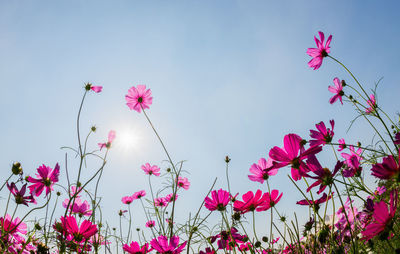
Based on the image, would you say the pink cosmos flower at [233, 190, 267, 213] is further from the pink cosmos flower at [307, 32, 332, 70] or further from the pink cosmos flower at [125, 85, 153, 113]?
the pink cosmos flower at [125, 85, 153, 113]

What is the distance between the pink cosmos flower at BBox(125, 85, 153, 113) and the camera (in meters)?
2.34

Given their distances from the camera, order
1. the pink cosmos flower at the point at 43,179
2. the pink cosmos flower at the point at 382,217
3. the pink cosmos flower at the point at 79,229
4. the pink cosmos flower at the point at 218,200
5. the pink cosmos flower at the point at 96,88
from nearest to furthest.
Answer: the pink cosmos flower at the point at 382,217, the pink cosmos flower at the point at 79,229, the pink cosmos flower at the point at 218,200, the pink cosmos flower at the point at 43,179, the pink cosmos flower at the point at 96,88

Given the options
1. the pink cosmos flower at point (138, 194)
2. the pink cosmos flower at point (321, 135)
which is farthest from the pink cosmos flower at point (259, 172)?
the pink cosmos flower at point (138, 194)

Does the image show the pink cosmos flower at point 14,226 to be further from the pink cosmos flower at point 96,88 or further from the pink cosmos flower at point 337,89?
the pink cosmos flower at point 337,89

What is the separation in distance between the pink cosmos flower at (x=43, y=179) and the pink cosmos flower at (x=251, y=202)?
0.86 m

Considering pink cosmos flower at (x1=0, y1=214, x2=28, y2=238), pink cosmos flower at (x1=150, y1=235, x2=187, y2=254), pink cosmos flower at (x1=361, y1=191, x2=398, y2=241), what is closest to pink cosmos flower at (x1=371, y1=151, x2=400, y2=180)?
pink cosmos flower at (x1=361, y1=191, x2=398, y2=241)

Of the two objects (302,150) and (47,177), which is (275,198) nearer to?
(302,150)

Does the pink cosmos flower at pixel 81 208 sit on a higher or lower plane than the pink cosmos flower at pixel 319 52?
lower

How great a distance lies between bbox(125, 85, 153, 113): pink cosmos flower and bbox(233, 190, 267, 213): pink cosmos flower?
1.56 metres

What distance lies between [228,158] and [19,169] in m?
1.18

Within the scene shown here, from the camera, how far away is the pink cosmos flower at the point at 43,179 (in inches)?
49.4

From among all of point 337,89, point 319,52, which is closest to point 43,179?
point 319,52

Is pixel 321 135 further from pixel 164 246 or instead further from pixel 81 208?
pixel 81 208

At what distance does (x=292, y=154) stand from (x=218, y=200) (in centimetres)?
49
